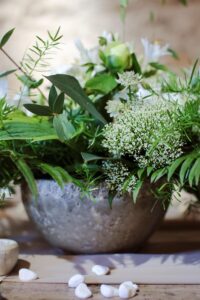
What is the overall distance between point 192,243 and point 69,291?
25 cm

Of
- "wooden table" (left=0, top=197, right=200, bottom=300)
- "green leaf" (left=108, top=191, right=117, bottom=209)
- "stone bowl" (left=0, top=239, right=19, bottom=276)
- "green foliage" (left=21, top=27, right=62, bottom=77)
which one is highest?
"green foliage" (left=21, top=27, right=62, bottom=77)

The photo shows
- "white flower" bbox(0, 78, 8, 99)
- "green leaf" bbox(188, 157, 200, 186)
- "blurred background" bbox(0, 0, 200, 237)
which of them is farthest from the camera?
"blurred background" bbox(0, 0, 200, 237)

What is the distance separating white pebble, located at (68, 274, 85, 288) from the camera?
1.63 ft

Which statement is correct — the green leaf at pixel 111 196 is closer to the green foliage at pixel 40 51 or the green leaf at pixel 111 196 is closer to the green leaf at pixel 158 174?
the green leaf at pixel 158 174

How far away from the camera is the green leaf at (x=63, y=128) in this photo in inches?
20.0

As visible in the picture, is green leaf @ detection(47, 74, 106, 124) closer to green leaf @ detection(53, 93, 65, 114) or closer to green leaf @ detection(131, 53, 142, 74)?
green leaf @ detection(53, 93, 65, 114)

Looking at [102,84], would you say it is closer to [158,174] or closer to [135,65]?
[135,65]

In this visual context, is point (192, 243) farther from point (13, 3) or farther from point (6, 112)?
point (13, 3)

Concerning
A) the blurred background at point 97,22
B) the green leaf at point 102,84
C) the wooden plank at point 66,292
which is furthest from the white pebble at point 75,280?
the blurred background at point 97,22

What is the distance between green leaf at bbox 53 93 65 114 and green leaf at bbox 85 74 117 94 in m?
0.11

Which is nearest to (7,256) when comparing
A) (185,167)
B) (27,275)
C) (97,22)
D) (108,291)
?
(27,275)

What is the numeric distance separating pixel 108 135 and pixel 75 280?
0.17 metres

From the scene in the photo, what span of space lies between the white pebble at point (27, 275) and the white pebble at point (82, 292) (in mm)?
64

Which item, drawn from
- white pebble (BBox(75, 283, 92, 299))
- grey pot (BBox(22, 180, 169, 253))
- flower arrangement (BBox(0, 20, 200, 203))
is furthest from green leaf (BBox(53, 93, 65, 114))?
white pebble (BBox(75, 283, 92, 299))
